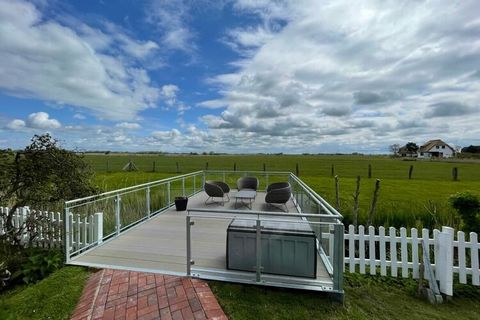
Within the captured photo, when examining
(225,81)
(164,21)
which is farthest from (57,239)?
(225,81)

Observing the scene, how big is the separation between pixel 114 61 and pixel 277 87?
10835mm

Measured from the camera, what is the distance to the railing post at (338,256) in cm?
317

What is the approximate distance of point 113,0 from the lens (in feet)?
21.2

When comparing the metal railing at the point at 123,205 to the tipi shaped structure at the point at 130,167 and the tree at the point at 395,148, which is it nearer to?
the tipi shaped structure at the point at 130,167

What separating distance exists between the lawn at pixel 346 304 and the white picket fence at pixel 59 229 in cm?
258

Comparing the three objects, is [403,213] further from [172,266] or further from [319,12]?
[172,266]

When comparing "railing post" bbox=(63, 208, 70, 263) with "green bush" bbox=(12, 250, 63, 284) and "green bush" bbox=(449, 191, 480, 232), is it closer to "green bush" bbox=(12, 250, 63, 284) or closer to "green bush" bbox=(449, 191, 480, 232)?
"green bush" bbox=(12, 250, 63, 284)

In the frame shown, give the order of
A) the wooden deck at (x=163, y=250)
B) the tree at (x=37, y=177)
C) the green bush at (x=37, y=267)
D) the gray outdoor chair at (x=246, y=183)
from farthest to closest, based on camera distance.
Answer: the gray outdoor chair at (x=246, y=183) < the tree at (x=37, y=177) < the green bush at (x=37, y=267) < the wooden deck at (x=163, y=250)

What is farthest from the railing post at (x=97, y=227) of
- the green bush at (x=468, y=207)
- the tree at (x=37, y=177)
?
the green bush at (x=468, y=207)

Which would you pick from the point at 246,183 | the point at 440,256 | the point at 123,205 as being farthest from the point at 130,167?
the point at 440,256

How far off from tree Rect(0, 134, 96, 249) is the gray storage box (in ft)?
11.6

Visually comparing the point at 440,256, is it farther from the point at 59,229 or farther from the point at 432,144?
the point at 432,144

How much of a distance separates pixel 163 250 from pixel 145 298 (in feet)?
4.62

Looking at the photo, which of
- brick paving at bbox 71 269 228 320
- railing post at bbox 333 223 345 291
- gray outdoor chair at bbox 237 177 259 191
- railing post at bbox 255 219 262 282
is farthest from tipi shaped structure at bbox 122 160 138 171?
railing post at bbox 333 223 345 291
